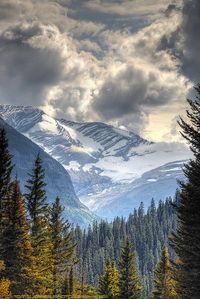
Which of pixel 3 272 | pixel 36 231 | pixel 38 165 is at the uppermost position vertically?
pixel 38 165

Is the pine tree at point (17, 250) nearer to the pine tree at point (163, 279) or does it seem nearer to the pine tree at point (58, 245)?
the pine tree at point (58, 245)

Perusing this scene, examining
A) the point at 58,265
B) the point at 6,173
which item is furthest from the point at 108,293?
the point at 6,173

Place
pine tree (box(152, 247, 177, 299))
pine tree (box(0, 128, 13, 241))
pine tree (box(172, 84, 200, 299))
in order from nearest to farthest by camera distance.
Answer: pine tree (box(172, 84, 200, 299)) → pine tree (box(0, 128, 13, 241)) → pine tree (box(152, 247, 177, 299))

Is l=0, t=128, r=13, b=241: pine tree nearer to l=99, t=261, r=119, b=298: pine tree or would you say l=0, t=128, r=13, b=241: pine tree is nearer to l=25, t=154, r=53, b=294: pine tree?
l=25, t=154, r=53, b=294: pine tree

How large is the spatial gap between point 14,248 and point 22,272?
2.79m

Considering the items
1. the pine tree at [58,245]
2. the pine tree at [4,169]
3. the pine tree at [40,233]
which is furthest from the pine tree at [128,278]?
the pine tree at [4,169]

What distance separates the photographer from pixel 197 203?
3941 cm

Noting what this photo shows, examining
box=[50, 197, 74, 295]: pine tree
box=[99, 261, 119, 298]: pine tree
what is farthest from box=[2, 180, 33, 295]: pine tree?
box=[99, 261, 119, 298]: pine tree

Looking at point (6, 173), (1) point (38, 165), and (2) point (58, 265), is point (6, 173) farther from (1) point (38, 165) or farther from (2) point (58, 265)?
(2) point (58, 265)

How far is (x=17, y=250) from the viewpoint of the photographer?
5197cm

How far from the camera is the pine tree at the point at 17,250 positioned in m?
51.4

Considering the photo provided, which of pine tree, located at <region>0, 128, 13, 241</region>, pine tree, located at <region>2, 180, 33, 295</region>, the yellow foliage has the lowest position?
the yellow foliage

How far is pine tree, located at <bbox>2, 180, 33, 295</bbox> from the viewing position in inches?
2024

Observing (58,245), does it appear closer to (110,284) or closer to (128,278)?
(128,278)
